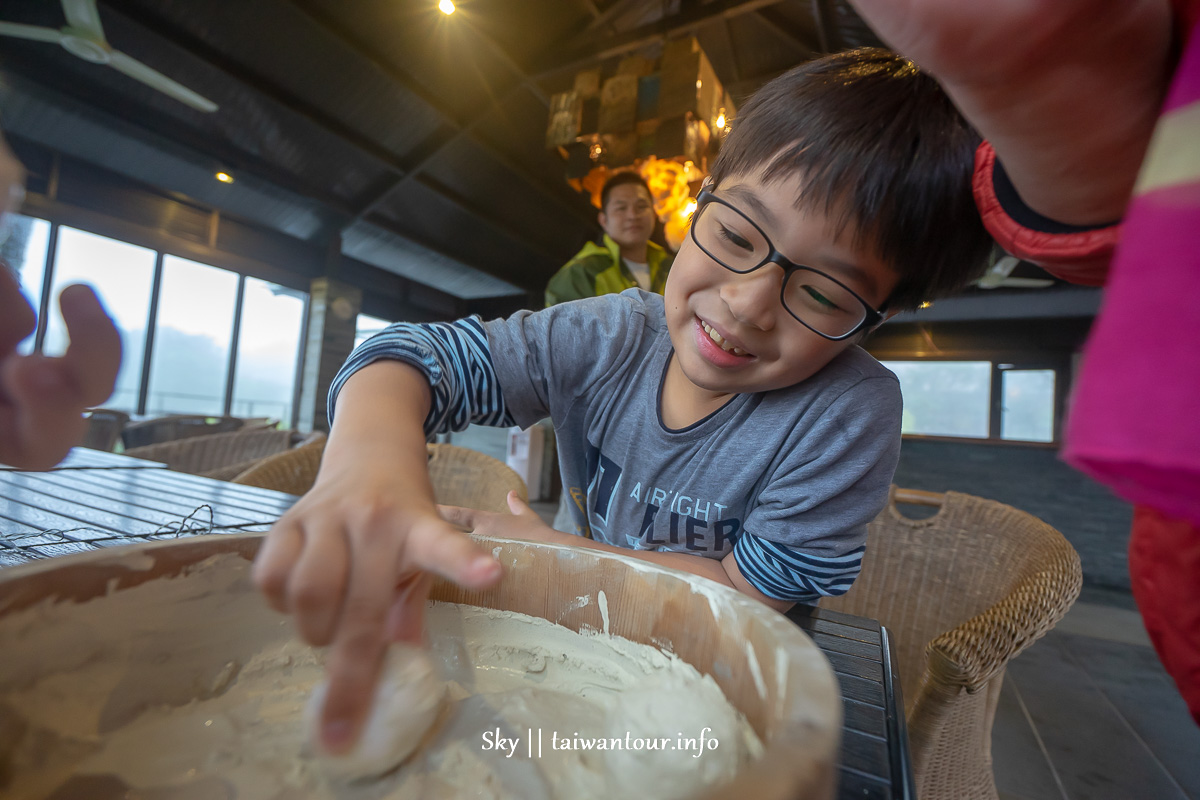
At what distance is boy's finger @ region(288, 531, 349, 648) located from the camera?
0.80 feet

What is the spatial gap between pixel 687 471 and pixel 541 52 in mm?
3645

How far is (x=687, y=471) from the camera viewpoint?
757 mm

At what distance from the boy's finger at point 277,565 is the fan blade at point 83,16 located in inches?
105

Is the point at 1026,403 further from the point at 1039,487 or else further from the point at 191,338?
the point at 191,338

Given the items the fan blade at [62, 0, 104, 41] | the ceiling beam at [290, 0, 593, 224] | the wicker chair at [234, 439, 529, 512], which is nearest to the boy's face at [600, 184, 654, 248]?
the wicker chair at [234, 439, 529, 512]

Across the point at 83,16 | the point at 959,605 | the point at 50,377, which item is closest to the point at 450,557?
the point at 50,377

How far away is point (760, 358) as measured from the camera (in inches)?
25.2

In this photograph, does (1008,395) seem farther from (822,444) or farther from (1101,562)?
(822,444)

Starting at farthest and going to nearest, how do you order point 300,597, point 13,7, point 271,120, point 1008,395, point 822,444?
point 1008,395
point 271,120
point 13,7
point 822,444
point 300,597

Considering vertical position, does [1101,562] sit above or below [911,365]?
below

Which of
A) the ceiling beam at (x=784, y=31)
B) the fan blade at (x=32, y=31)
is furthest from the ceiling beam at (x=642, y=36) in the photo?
the fan blade at (x=32, y=31)

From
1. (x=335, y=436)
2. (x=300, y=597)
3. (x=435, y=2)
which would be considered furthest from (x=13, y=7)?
(x=300, y=597)

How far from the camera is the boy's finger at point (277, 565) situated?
240 mm

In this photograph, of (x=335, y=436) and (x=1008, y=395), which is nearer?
(x=335, y=436)
